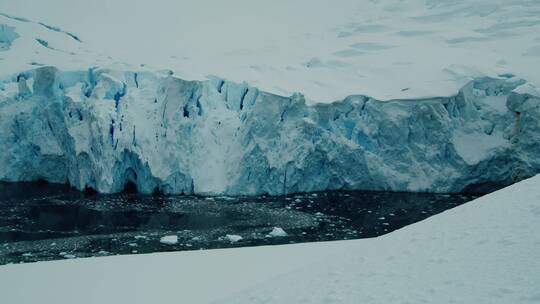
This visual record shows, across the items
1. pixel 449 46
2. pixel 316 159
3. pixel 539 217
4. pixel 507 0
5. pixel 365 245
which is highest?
pixel 507 0

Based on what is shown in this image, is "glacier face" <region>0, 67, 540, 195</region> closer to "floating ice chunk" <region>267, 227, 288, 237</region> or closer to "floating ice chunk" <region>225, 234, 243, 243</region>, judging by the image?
"floating ice chunk" <region>267, 227, 288, 237</region>

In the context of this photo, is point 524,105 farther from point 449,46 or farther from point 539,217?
point 539,217

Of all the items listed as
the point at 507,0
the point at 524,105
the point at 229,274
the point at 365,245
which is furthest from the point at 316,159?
the point at 507,0

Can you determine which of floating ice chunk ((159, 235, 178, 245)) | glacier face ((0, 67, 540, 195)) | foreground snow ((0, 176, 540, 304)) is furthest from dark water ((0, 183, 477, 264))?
foreground snow ((0, 176, 540, 304))

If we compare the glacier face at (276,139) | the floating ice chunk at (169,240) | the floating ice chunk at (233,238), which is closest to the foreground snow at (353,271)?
the floating ice chunk at (233,238)

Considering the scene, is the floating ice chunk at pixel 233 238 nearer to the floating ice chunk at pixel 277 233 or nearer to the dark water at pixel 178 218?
the dark water at pixel 178 218

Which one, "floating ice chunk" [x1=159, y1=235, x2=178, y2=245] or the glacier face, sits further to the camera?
the glacier face
